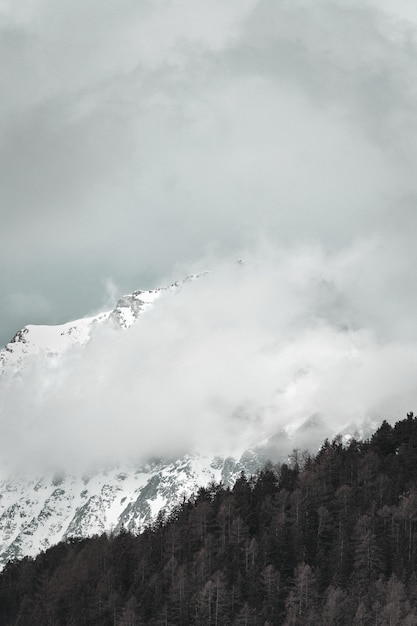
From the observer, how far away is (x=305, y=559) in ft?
521

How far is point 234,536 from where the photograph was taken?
168000mm

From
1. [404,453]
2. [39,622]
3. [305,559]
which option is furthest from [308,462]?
[39,622]

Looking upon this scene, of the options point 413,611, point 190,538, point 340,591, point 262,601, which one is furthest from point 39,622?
point 413,611

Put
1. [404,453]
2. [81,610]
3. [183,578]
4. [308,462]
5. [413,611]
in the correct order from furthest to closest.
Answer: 1. [308,462]
2. [404,453]
3. [81,610]
4. [183,578]
5. [413,611]

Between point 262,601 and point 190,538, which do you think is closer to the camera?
point 262,601

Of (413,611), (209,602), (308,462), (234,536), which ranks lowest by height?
(413,611)

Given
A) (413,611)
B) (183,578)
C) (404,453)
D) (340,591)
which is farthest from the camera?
(404,453)

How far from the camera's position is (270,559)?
6275 inches

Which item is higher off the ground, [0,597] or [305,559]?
[0,597]

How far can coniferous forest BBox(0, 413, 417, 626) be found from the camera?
147250 millimetres

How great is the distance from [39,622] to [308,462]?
50.8 m

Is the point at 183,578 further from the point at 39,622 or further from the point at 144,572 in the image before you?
the point at 39,622

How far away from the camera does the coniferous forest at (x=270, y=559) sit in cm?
14725

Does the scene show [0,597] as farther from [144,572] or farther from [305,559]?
[305,559]
